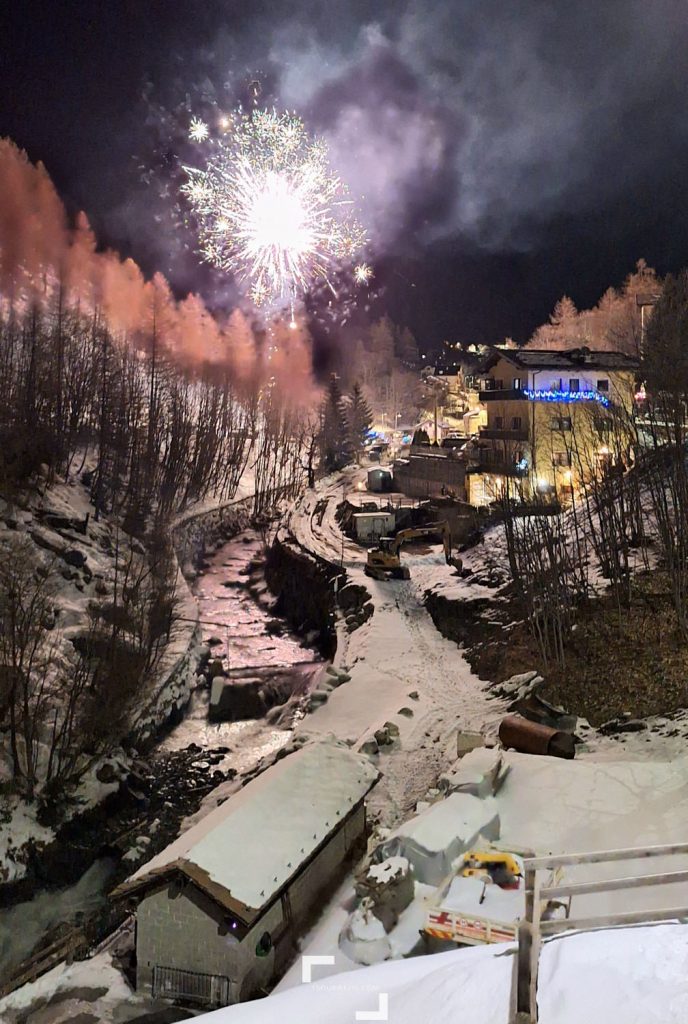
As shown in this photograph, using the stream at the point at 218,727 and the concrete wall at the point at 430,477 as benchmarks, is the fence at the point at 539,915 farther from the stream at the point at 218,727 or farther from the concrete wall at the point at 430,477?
the concrete wall at the point at 430,477

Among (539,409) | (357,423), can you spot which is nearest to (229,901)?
(539,409)

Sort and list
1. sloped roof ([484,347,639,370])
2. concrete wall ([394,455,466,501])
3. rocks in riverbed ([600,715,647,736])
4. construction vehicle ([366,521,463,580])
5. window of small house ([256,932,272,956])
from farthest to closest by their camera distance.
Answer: concrete wall ([394,455,466,501]) → sloped roof ([484,347,639,370]) → construction vehicle ([366,521,463,580]) → rocks in riverbed ([600,715,647,736]) → window of small house ([256,932,272,956])

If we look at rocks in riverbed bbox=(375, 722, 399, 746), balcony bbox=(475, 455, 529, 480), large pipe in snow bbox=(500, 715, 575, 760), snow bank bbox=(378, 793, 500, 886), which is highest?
balcony bbox=(475, 455, 529, 480)

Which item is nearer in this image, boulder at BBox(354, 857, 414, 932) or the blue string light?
boulder at BBox(354, 857, 414, 932)

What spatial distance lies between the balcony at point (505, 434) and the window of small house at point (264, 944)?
31.2 m

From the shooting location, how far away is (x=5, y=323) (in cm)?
4078

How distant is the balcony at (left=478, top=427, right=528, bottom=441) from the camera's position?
3734 centimetres

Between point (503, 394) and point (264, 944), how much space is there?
33.7 meters

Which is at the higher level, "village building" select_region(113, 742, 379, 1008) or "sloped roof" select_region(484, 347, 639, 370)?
"sloped roof" select_region(484, 347, 639, 370)

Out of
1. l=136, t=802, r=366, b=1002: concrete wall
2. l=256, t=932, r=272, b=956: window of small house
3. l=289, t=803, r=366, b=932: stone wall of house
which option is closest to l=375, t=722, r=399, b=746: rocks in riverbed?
l=289, t=803, r=366, b=932: stone wall of house

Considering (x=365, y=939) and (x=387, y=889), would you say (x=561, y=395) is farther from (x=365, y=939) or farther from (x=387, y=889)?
(x=365, y=939)

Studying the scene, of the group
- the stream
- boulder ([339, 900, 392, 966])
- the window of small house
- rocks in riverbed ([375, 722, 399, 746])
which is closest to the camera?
boulder ([339, 900, 392, 966])

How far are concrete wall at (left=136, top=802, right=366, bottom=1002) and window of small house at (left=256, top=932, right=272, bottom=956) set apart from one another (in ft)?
0.19

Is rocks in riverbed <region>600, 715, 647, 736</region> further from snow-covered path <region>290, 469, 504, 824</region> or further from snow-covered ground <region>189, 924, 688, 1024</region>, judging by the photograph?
snow-covered ground <region>189, 924, 688, 1024</region>
